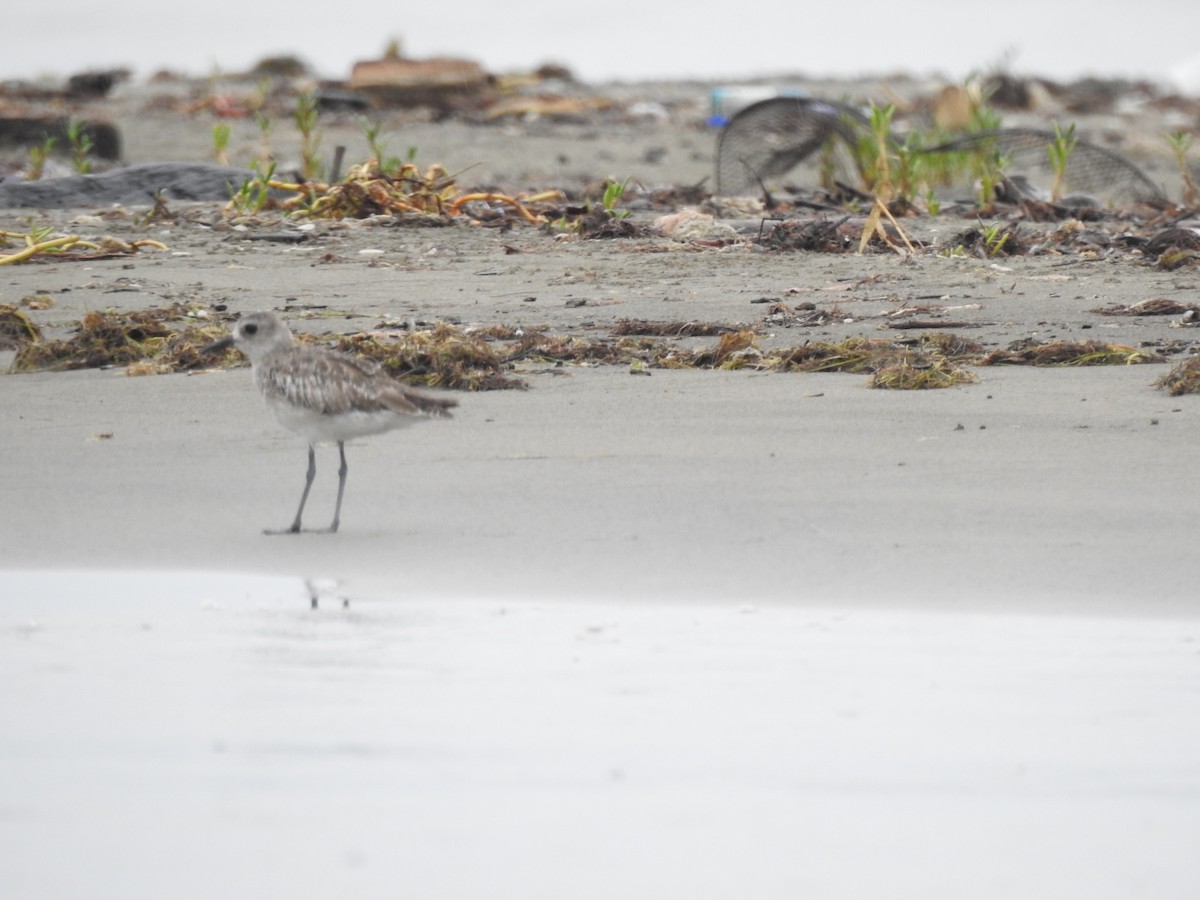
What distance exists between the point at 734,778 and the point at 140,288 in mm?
6798

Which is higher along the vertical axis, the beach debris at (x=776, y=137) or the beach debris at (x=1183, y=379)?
the beach debris at (x=776, y=137)

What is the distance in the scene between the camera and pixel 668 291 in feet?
31.7

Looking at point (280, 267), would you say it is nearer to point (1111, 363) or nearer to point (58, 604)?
point (1111, 363)

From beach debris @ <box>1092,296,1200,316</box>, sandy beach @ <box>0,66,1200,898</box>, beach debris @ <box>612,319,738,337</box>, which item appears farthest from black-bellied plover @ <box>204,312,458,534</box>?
beach debris @ <box>1092,296,1200,316</box>

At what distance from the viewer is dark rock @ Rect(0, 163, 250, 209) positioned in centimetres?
1313

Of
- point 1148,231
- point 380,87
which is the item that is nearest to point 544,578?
point 1148,231

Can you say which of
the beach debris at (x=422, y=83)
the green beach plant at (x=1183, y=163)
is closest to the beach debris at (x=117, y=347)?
→ the green beach plant at (x=1183, y=163)

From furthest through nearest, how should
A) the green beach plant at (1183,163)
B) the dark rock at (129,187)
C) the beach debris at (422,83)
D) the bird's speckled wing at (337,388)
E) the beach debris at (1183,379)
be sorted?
the beach debris at (422,83) → the dark rock at (129,187) → the green beach plant at (1183,163) → the beach debris at (1183,379) → the bird's speckled wing at (337,388)

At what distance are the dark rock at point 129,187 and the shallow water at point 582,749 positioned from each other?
8.62 m

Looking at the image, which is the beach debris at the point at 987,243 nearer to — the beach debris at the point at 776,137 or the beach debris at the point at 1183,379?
the beach debris at the point at 776,137

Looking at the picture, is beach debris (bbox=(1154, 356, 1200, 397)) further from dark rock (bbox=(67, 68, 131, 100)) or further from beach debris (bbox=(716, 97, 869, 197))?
dark rock (bbox=(67, 68, 131, 100))

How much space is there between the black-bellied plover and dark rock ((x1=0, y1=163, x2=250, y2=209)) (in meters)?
7.17

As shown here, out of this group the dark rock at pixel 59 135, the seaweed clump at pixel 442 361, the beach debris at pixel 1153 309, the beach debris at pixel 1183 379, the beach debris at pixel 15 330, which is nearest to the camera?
the beach debris at pixel 1183 379

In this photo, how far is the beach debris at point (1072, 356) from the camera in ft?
26.2
